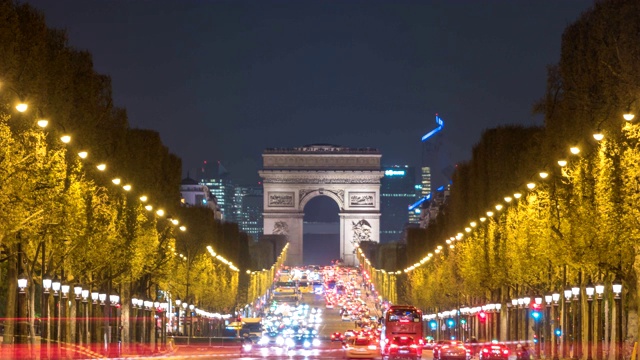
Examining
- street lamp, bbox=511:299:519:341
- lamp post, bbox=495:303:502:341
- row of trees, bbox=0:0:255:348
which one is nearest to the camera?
row of trees, bbox=0:0:255:348

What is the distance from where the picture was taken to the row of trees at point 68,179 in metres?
50.7

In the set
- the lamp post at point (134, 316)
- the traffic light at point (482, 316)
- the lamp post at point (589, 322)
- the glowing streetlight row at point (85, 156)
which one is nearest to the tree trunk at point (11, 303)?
the glowing streetlight row at point (85, 156)

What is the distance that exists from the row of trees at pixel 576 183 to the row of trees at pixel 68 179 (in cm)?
1851

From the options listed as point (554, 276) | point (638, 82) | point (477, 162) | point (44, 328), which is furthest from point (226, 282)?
point (638, 82)

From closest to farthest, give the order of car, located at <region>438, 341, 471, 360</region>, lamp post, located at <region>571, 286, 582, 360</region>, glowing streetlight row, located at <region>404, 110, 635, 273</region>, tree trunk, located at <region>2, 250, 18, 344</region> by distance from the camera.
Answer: tree trunk, located at <region>2, 250, 18, 344</region>
glowing streetlight row, located at <region>404, 110, 635, 273</region>
lamp post, located at <region>571, 286, 582, 360</region>
car, located at <region>438, 341, 471, 360</region>

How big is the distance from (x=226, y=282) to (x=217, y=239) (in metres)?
9.99

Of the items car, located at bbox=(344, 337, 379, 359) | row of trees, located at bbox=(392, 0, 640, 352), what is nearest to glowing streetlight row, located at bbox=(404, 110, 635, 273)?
row of trees, located at bbox=(392, 0, 640, 352)

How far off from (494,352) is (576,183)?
9.37 metres

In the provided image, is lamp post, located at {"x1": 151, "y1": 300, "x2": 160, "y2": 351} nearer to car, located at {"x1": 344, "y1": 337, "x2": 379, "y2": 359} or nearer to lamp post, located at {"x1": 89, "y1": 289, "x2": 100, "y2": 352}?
lamp post, located at {"x1": 89, "y1": 289, "x2": 100, "y2": 352}

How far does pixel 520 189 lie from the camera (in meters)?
83.1

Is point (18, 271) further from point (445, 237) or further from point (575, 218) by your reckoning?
point (445, 237)

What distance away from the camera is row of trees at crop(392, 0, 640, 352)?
2103 inches

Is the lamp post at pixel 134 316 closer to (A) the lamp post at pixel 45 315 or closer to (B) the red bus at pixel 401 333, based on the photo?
(B) the red bus at pixel 401 333

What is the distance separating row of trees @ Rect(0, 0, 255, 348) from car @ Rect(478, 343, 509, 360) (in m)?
16.7
